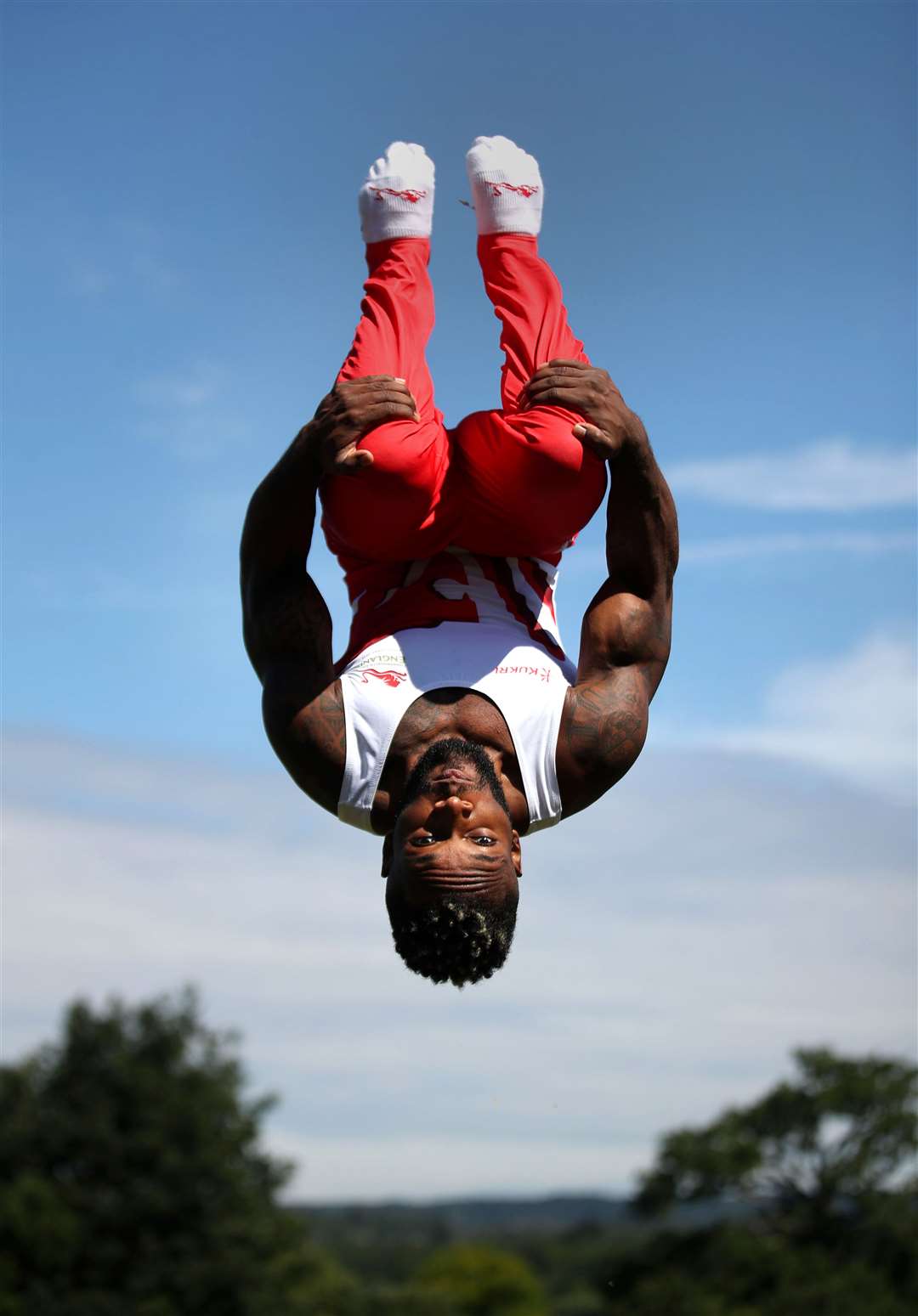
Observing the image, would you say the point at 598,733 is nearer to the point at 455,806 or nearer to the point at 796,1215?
the point at 455,806

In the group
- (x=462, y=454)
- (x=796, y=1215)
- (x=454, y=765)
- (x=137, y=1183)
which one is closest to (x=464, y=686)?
(x=454, y=765)

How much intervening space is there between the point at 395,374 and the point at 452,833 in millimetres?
1916

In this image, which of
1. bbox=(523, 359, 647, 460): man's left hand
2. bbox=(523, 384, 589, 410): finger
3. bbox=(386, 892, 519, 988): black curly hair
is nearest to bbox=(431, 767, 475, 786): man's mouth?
bbox=(386, 892, 519, 988): black curly hair

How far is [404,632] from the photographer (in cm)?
643

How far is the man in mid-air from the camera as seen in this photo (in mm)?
5805

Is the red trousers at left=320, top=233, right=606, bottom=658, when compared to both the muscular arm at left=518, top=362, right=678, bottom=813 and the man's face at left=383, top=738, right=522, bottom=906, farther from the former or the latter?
the man's face at left=383, top=738, right=522, bottom=906

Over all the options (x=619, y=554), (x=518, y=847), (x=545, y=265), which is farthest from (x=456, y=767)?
(x=545, y=265)

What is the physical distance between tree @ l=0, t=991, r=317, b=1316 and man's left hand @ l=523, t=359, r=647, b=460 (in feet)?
94.7

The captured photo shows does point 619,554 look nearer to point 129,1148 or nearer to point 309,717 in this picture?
point 309,717

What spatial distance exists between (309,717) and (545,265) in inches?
91.8

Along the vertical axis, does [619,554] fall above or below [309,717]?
above

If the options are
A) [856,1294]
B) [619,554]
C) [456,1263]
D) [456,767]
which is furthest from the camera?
[456,1263]

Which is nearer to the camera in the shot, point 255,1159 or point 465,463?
point 465,463

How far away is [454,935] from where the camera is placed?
569 centimetres
